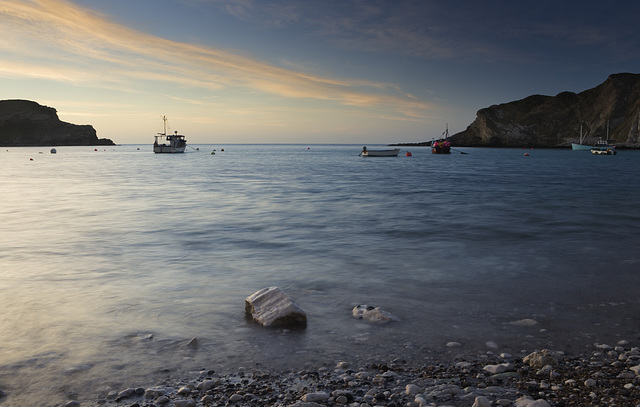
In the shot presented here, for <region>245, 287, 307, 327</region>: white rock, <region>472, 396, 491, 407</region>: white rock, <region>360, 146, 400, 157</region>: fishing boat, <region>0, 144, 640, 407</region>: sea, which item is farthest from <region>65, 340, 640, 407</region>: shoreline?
<region>360, 146, 400, 157</region>: fishing boat

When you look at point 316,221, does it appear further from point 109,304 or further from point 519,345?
point 519,345

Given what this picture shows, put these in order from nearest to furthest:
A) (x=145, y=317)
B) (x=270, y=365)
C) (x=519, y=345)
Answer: (x=270, y=365), (x=519, y=345), (x=145, y=317)

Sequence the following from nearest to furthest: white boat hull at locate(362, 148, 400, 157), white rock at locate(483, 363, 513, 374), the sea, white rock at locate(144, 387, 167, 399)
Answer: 1. white rock at locate(144, 387, 167, 399)
2. white rock at locate(483, 363, 513, 374)
3. the sea
4. white boat hull at locate(362, 148, 400, 157)

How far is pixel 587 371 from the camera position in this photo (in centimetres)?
507

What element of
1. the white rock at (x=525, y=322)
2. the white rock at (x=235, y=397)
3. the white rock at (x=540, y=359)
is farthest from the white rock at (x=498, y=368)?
the white rock at (x=235, y=397)

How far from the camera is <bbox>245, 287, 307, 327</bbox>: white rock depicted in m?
6.69

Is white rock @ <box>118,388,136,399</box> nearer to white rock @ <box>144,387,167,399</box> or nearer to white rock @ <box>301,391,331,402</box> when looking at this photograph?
white rock @ <box>144,387,167,399</box>

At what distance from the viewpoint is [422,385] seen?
4816mm

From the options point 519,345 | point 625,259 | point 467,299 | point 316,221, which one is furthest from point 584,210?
point 519,345

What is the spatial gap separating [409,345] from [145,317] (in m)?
4.50

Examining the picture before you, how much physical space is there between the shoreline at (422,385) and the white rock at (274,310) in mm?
1374

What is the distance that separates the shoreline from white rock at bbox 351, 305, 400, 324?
1.45m

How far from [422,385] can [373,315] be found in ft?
7.41

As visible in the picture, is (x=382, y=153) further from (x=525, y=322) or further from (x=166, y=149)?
(x=525, y=322)
